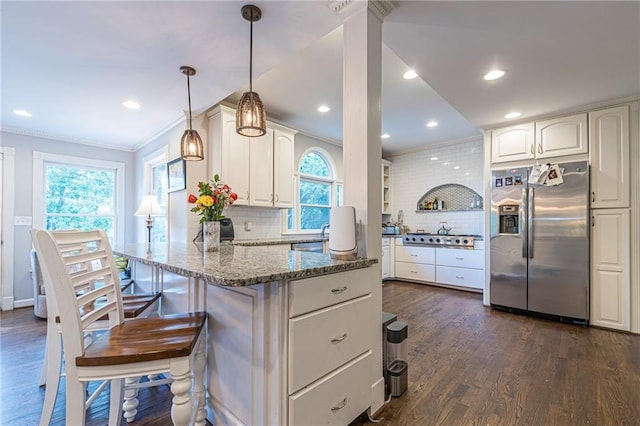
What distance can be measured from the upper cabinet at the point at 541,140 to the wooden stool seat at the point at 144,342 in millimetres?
4039

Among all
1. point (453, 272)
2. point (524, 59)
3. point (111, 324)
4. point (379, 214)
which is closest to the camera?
point (111, 324)

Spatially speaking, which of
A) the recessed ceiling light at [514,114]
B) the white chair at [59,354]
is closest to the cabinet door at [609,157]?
the recessed ceiling light at [514,114]

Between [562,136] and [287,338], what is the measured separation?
3.97 m

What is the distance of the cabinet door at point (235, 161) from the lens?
3346mm

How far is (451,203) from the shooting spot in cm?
541

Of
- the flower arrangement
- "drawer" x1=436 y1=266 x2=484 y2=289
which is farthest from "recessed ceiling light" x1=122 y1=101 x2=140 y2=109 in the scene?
"drawer" x1=436 y1=266 x2=484 y2=289

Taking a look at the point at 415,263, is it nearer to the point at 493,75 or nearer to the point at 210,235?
the point at 493,75

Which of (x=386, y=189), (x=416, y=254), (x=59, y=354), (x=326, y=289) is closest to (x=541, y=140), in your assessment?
(x=416, y=254)

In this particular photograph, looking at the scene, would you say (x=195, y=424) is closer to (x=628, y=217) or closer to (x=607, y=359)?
(x=607, y=359)

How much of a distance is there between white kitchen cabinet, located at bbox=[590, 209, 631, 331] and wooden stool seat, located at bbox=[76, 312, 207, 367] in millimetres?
4032

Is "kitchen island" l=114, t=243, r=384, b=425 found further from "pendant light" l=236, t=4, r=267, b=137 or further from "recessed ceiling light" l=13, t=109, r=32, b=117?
"recessed ceiling light" l=13, t=109, r=32, b=117

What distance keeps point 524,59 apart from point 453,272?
3399 mm

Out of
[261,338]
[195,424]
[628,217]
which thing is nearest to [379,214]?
[261,338]

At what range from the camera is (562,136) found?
11.2 ft
